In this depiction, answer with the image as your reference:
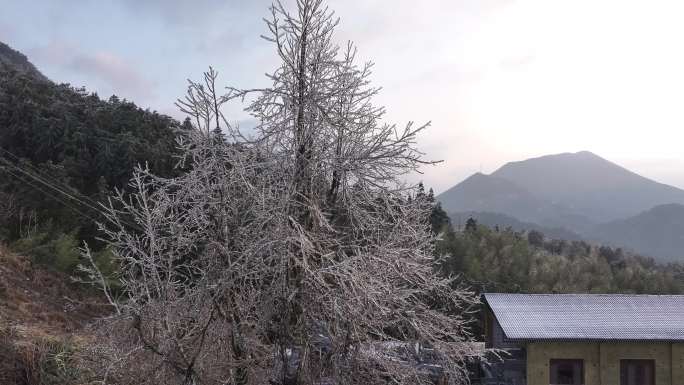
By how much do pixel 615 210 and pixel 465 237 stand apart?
412 ft

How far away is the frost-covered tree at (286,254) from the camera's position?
4043 mm

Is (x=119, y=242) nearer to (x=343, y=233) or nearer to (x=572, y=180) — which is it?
(x=343, y=233)

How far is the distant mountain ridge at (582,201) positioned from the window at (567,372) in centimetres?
7177

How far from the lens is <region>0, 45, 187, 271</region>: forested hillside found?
1914 cm

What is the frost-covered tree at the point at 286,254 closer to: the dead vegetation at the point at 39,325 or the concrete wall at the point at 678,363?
the dead vegetation at the point at 39,325

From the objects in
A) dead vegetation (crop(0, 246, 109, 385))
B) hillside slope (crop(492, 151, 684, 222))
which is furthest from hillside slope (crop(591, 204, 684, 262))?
dead vegetation (crop(0, 246, 109, 385))

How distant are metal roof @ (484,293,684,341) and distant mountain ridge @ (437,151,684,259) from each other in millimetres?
70064

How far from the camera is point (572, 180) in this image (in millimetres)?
167500

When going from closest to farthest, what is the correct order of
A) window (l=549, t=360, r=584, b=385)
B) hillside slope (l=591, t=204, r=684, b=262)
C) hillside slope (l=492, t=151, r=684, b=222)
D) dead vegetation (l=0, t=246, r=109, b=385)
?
dead vegetation (l=0, t=246, r=109, b=385) < window (l=549, t=360, r=584, b=385) < hillside slope (l=591, t=204, r=684, b=262) < hillside slope (l=492, t=151, r=684, b=222)

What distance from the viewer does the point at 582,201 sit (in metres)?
148

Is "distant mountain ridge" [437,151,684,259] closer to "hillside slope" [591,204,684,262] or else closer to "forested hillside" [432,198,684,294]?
"hillside slope" [591,204,684,262]

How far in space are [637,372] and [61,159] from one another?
21.3 meters

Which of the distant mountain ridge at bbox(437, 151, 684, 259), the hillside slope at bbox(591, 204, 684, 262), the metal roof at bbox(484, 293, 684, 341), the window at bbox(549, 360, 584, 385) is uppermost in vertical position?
the distant mountain ridge at bbox(437, 151, 684, 259)

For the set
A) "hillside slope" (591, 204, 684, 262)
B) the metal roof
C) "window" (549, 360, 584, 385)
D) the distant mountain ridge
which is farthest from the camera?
the distant mountain ridge
